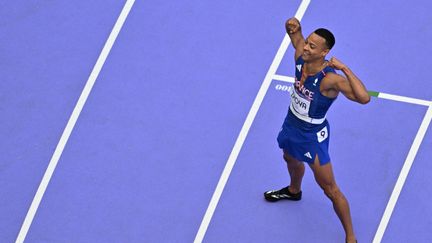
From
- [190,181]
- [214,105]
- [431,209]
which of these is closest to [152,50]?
[214,105]

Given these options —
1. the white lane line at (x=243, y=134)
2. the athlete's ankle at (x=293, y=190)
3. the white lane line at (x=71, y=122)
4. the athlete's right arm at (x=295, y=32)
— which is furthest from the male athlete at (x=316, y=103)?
the white lane line at (x=71, y=122)

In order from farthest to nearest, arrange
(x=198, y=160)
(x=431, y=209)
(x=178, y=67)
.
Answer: (x=178, y=67)
(x=198, y=160)
(x=431, y=209)

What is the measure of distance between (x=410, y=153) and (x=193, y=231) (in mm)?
2455

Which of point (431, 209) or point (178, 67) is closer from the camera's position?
point (431, 209)

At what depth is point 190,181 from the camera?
917 cm

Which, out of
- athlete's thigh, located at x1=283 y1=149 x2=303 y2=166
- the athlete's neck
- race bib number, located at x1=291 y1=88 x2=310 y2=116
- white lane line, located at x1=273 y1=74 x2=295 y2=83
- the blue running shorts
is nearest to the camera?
the athlete's neck

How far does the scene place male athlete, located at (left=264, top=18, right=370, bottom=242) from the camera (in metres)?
7.45

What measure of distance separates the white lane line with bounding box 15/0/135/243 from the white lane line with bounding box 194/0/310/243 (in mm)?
1831

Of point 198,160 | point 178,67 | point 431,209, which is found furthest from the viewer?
point 178,67

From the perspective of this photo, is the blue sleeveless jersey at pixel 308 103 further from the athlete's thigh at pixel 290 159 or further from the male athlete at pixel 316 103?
the athlete's thigh at pixel 290 159

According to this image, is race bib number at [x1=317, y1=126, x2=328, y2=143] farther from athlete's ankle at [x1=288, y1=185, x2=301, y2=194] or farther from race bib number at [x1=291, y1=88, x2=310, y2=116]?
athlete's ankle at [x1=288, y1=185, x2=301, y2=194]

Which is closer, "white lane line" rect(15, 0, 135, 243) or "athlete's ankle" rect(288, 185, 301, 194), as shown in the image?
"athlete's ankle" rect(288, 185, 301, 194)

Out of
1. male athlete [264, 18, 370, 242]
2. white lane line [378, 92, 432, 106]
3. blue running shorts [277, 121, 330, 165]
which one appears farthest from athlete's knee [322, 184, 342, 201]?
white lane line [378, 92, 432, 106]

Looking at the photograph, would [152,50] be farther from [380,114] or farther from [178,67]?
[380,114]
